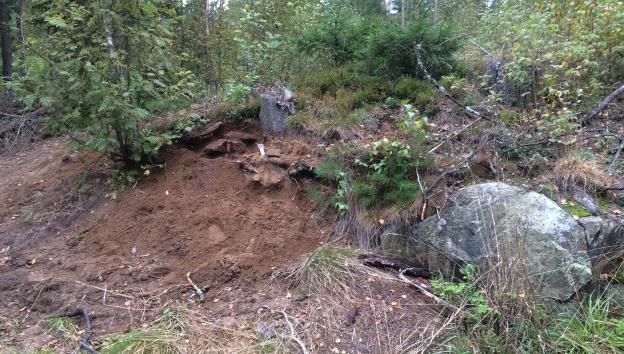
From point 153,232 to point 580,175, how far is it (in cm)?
407

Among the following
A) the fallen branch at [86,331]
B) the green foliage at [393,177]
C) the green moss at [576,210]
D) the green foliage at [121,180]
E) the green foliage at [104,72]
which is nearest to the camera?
the fallen branch at [86,331]

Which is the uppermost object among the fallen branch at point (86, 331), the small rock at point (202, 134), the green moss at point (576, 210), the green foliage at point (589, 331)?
the small rock at point (202, 134)

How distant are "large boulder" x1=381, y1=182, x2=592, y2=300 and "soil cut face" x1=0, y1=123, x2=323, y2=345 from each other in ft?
3.42

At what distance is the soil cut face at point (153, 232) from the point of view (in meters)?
3.92

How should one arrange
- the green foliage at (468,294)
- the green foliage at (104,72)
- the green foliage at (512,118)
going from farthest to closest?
the green foliage at (512,118)
the green foliage at (104,72)
the green foliage at (468,294)

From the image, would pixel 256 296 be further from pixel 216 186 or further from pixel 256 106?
pixel 256 106

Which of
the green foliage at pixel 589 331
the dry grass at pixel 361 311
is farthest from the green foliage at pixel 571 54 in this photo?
the dry grass at pixel 361 311

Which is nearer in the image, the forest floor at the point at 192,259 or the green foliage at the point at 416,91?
the forest floor at the point at 192,259

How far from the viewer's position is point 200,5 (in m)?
10.6

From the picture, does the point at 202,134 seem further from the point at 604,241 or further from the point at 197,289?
the point at 604,241

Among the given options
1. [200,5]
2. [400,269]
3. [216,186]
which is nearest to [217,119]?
[216,186]

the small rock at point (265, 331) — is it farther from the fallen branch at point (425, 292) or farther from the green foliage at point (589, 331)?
the green foliage at point (589, 331)

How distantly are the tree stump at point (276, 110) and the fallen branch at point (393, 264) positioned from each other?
86.6 inches

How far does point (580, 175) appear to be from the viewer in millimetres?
3893
